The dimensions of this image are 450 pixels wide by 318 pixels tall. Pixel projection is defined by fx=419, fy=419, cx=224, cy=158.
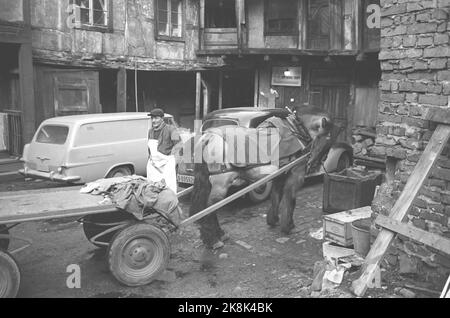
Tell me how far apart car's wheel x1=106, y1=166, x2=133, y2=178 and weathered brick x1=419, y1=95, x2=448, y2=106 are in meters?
6.86

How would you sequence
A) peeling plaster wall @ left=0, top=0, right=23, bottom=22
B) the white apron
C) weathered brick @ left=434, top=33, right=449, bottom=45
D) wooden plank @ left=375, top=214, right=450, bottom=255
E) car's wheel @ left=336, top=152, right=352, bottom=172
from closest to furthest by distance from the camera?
wooden plank @ left=375, top=214, right=450, bottom=255 < weathered brick @ left=434, top=33, right=449, bottom=45 < the white apron < car's wheel @ left=336, top=152, right=352, bottom=172 < peeling plaster wall @ left=0, top=0, right=23, bottom=22

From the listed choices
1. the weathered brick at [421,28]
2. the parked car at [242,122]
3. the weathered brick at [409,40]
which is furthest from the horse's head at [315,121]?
the weathered brick at [421,28]

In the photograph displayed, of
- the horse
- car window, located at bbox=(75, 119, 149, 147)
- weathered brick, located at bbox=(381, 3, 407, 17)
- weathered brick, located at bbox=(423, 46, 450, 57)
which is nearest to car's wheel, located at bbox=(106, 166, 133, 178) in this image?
car window, located at bbox=(75, 119, 149, 147)

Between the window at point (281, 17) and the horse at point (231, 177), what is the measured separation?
8599 millimetres

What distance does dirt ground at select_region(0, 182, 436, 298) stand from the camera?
4.88 metres

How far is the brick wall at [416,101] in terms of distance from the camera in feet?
14.3

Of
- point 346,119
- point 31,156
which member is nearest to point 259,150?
point 31,156

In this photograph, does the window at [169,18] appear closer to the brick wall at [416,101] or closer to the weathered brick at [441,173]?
the brick wall at [416,101]

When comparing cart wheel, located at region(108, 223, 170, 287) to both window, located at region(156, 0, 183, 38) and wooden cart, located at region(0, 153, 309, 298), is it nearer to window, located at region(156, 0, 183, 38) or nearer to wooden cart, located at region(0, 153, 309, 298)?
wooden cart, located at region(0, 153, 309, 298)

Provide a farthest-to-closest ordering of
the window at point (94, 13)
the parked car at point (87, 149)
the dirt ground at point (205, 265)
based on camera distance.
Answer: the window at point (94, 13)
the parked car at point (87, 149)
the dirt ground at point (205, 265)

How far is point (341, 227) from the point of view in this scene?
18.7ft

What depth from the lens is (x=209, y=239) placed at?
6.29 m

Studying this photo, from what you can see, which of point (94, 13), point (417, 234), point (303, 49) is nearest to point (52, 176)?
point (94, 13)

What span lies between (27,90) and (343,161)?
347 inches
